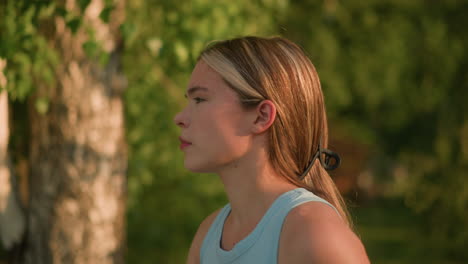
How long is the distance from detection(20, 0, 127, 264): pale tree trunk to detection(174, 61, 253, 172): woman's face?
2.20 metres

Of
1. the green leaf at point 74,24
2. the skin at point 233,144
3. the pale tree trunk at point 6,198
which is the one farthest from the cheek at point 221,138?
the pale tree trunk at point 6,198

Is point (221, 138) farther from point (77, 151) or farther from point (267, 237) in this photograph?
point (77, 151)

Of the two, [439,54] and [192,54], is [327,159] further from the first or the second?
[439,54]

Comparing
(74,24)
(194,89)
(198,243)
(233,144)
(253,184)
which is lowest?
(198,243)

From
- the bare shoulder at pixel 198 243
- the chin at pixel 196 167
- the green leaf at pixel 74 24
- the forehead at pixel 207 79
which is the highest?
the green leaf at pixel 74 24

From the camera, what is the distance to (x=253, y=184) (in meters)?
2.28

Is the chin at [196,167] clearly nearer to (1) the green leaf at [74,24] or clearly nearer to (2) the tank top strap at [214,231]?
(2) the tank top strap at [214,231]

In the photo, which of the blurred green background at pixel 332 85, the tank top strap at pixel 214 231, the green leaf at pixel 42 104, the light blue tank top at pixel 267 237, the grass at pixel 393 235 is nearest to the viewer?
the light blue tank top at pixel 267 237

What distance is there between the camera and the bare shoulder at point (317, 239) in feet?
6.34

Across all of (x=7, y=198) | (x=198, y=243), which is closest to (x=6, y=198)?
(x=7, y=198)

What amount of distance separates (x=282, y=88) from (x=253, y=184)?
0.33 meters

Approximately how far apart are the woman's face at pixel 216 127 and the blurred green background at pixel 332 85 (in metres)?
2.09

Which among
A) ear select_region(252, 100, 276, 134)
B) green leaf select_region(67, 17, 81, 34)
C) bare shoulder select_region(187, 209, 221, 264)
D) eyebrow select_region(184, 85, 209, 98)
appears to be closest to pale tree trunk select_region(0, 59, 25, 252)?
green leaf select_region(67, 17, 81, 34)

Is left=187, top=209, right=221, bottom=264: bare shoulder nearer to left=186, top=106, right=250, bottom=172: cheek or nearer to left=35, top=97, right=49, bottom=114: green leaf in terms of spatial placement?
left=186, top=106, right=250, bottom=172: cheek
